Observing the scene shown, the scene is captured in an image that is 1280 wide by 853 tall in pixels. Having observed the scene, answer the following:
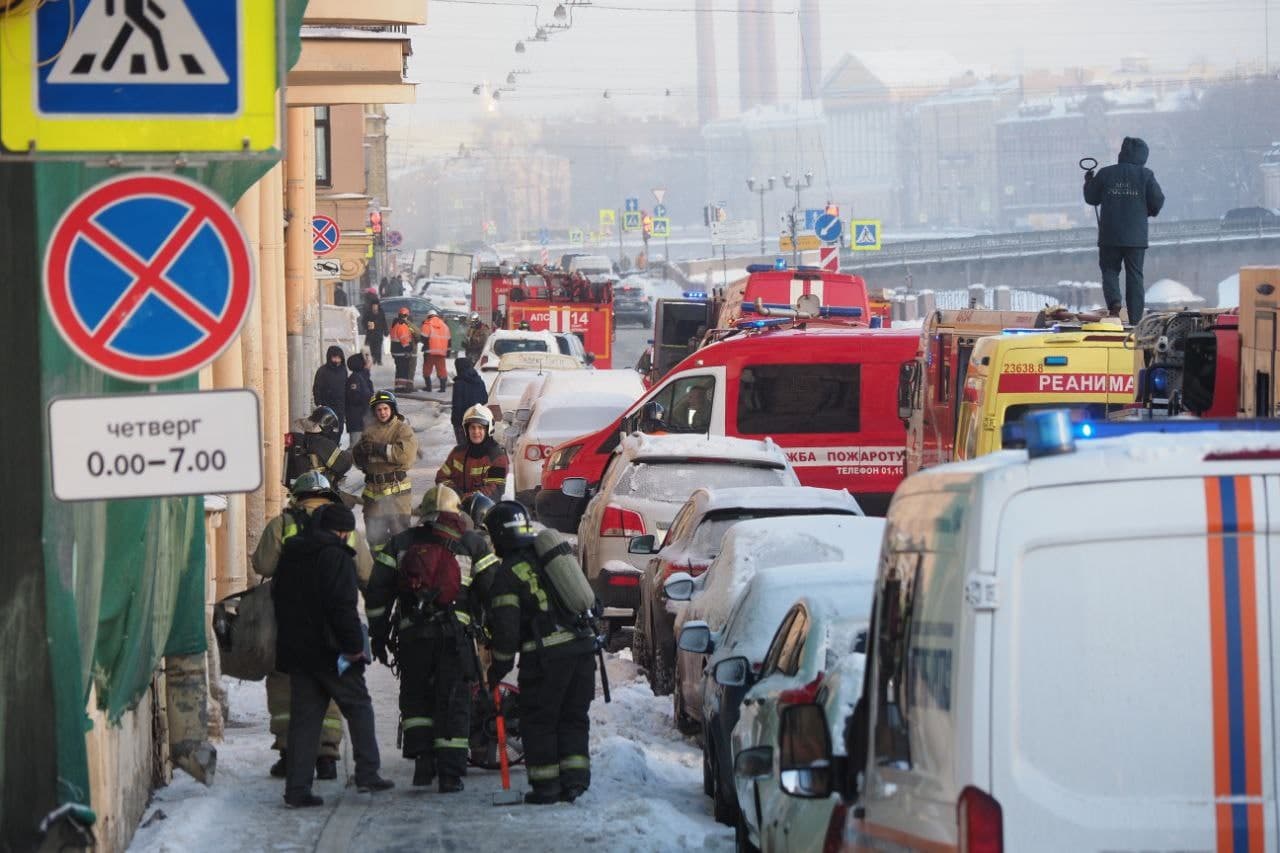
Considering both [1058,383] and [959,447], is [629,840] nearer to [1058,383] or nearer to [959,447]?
[1058,383]

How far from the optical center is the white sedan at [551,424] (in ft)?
75.8

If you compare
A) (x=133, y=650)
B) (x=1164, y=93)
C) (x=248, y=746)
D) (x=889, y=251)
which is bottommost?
(x=248, y=746)

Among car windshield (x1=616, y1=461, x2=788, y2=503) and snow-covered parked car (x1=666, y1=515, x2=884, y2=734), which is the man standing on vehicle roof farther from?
car windshield (x1=616, y1=461, x2=788, y2=503)

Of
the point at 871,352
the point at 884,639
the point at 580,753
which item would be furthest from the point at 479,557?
the point at 871,352

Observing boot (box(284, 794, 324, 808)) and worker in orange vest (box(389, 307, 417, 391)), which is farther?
worker in orange vest (box(389, 307, 417, 391))

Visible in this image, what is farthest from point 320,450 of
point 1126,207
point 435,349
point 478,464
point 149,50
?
point 435,349

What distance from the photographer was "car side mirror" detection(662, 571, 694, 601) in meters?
11.3

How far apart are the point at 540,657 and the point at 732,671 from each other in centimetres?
160

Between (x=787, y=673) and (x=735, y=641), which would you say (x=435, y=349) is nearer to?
(x=735, y=641)

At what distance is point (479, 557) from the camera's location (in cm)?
1023

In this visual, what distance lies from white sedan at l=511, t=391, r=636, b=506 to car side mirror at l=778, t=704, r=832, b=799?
56.1 feet

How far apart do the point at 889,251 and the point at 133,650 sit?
105142 mm

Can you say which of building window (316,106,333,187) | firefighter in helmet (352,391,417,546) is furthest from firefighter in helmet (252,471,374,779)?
building window (316,106,333,187)

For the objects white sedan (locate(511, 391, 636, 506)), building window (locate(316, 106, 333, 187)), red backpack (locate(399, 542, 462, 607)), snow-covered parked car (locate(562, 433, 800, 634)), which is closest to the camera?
red backpack (locate(399, 542, 462, 607))
